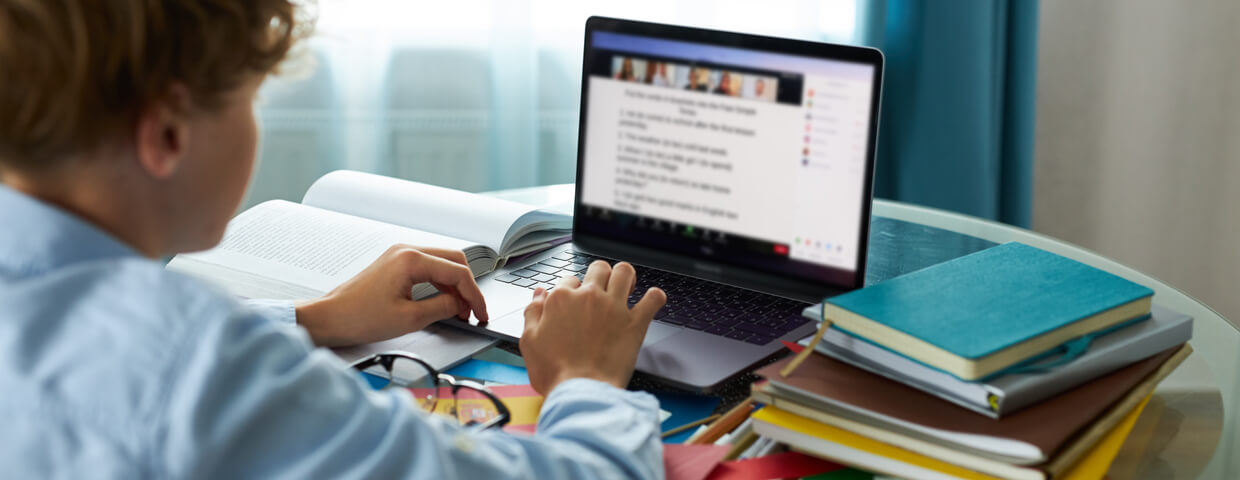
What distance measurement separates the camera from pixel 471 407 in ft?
2.74

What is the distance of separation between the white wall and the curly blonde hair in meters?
2.29

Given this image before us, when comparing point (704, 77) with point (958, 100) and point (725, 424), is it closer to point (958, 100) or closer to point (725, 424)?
point (725, 424)

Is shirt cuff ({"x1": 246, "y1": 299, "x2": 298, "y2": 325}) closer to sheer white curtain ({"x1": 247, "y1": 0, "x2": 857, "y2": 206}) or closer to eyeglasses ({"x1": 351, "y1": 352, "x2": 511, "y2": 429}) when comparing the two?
eyeglasses ({"x1": 351, "y1": 352, "x2": 511, "y2": 429})

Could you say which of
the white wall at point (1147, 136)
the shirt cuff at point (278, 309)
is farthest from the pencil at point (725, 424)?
the white wall at point (1147, 136)

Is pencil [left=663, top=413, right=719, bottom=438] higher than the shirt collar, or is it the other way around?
the shirt collar

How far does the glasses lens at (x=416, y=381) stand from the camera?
0.86m

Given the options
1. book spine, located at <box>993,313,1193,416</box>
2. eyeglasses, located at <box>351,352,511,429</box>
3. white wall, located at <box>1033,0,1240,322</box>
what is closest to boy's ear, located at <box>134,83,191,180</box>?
eyeglasses, located at <box>351,352,511,429</box>

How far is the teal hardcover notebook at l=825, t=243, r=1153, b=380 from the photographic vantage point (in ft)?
2.43

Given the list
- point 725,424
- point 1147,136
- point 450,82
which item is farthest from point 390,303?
point 1147,136

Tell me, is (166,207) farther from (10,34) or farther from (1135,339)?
(1135,339)

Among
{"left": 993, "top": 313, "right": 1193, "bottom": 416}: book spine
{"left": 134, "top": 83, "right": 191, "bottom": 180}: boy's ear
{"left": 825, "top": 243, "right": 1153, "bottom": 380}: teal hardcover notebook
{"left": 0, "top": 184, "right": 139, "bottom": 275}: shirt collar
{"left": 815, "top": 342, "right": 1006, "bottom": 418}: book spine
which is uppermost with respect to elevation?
{"left": 134, "top": 83, "right": 191, "bottom": 180}: boy's ear

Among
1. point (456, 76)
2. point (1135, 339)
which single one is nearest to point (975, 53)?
point (456, 76)

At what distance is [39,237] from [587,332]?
0.45 metres

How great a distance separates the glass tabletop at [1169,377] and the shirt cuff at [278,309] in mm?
473
